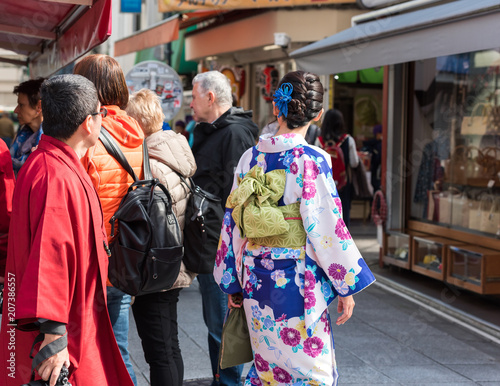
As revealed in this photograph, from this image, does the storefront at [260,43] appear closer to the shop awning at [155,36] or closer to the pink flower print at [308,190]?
the shop awning at [155,36]

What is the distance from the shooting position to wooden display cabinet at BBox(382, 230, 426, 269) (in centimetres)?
820

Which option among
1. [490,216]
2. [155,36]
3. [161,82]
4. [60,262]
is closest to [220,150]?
[60,262]

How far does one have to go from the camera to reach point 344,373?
15.8ft

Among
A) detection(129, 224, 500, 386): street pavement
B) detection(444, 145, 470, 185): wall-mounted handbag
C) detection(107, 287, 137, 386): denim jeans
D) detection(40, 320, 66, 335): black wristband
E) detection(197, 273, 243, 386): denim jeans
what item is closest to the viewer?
detection(40, 320, 66, 335): black wristband

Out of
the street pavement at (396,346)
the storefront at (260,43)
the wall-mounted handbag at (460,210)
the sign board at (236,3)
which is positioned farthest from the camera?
the storefront at (260,43)

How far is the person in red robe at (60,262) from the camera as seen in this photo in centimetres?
229

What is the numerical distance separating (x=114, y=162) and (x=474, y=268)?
186 inches

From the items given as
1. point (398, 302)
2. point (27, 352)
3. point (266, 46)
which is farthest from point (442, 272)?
point (266, 46)

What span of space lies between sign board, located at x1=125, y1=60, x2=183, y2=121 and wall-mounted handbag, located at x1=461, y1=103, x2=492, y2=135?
4.21m

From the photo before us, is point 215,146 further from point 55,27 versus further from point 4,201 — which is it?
point 55,27

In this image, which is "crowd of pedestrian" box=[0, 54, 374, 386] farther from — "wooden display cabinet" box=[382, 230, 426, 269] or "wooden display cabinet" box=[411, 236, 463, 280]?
"wooden display cabinet" box=[382, 230, 426, 269]

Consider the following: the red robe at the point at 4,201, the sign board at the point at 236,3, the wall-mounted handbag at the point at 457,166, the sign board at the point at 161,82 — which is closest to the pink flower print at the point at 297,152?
the red robe at the point at 4,201

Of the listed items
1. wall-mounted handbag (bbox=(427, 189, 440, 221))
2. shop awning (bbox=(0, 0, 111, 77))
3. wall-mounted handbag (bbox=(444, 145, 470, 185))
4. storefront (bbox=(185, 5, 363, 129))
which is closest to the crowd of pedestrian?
shop awning (bbox=(0, 0, 111, 77))

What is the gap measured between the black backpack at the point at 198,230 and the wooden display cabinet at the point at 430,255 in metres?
4.25
